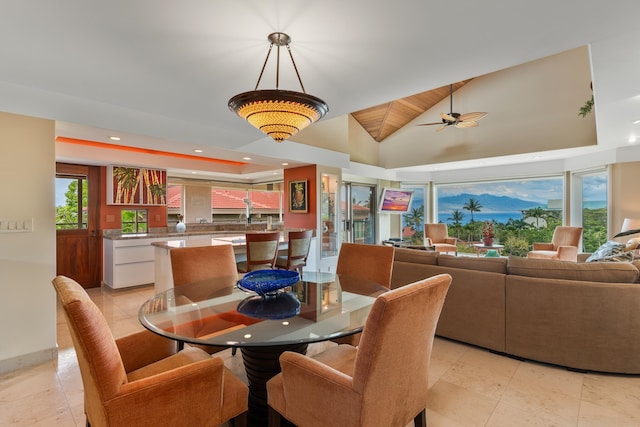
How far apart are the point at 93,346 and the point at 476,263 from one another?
279 cm

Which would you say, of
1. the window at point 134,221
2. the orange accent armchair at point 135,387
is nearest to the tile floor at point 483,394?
the orange accent armchair at point 135,387

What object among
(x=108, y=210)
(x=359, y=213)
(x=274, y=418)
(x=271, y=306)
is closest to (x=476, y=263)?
(x=271, y=306)

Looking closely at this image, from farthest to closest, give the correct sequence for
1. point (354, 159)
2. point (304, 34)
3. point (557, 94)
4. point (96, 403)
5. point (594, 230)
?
1. point (354, 159)
2. point (594, 230)
3. point (557, 94)
4. point (304, 34)
5. point (96, 403)

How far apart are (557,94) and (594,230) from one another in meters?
2.75

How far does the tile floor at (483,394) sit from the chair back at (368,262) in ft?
2.52

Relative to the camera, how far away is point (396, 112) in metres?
7.16

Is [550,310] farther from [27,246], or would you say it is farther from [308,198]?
[27,246]

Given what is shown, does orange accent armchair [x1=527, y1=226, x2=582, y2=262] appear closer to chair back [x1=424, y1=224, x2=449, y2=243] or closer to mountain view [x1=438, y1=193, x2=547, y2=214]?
mountain view [x1=438, y1=193, x2=547, y2=214]

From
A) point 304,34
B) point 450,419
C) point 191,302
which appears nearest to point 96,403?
point 191,302

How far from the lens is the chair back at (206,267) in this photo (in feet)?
8.08

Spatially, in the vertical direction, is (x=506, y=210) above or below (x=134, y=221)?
above

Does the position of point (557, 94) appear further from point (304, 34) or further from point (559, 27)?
point (304, 34)

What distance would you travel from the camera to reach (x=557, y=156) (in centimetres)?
617

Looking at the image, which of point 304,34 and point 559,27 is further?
point 304,34
